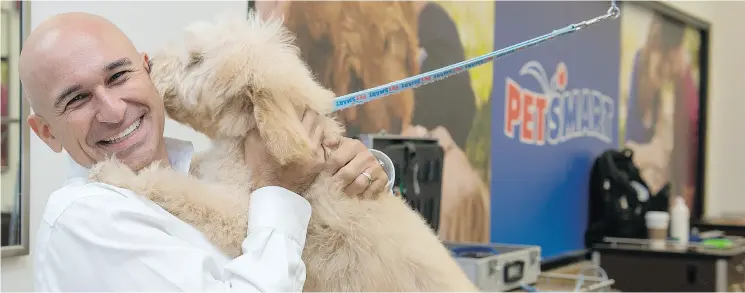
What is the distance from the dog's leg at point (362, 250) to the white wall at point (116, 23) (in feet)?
2.01

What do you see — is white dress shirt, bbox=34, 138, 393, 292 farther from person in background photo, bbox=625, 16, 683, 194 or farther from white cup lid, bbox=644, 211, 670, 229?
person in background photo, bbox=625, 16, 683, 194

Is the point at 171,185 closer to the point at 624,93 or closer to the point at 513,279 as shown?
the point at 513,279

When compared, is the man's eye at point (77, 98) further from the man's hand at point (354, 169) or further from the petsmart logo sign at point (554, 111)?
the petsmart logo sign at point (554, 111)

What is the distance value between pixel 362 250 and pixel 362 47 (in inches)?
56.7

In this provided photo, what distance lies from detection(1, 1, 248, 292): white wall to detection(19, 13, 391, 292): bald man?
1.29 feet

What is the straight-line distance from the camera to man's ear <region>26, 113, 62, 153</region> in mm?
1271

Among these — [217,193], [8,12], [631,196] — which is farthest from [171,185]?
[631,196]

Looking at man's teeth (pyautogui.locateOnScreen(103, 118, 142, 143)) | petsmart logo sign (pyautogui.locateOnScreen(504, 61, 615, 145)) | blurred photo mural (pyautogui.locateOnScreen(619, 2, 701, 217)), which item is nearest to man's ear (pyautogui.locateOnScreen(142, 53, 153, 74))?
man's teeth (pyautogui.locateOnScreen(103, 118, 142, 143))

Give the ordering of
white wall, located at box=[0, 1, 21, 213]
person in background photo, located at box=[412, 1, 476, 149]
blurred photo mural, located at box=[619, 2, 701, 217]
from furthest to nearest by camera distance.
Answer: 1. blurred photo mural, located at box=[619, 2, 701, 217]
2. person in background photo, located at box=[412, 1, 476, 149]
3. white wall, located at box=[0, 1, 21, 213]

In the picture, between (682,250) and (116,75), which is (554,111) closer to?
(682,250)

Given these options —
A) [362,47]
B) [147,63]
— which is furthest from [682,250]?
[147,63]

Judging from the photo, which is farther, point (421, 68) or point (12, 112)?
point (421, 68)

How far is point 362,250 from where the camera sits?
1.28 metres

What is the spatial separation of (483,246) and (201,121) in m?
1.52
